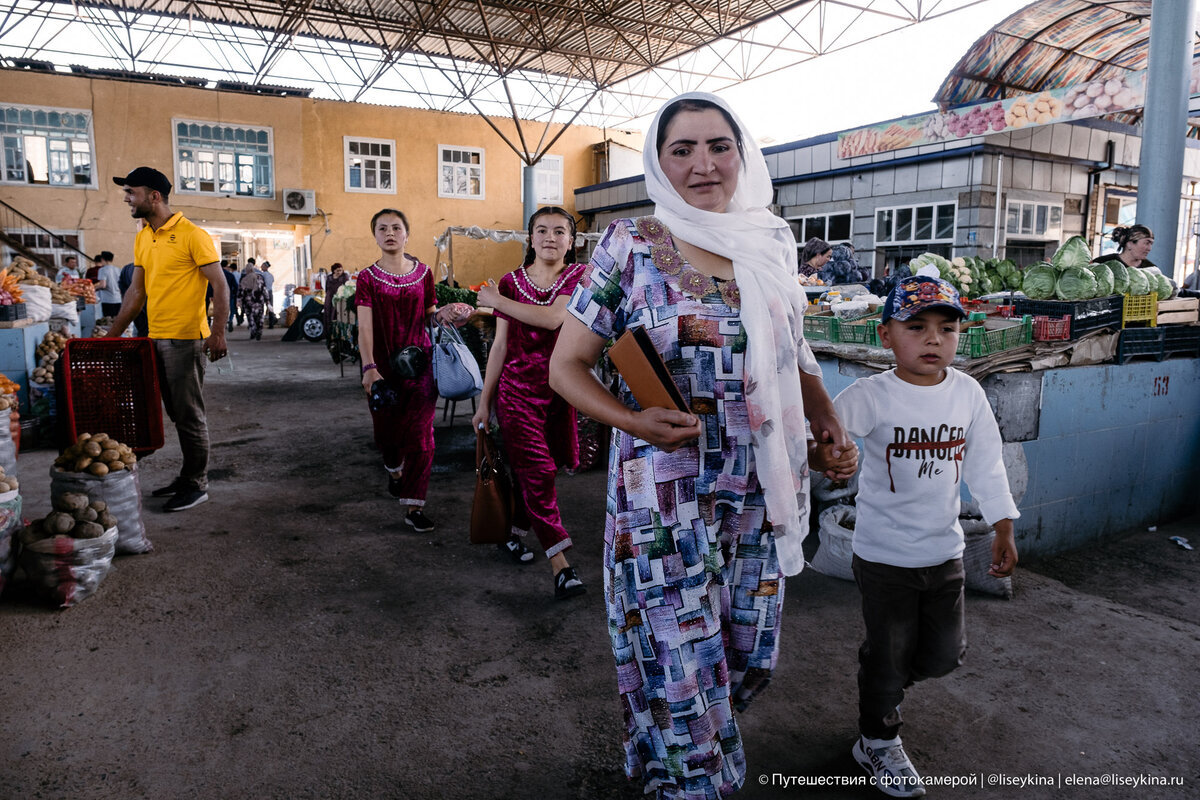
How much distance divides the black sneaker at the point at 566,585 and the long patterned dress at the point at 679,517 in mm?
1669

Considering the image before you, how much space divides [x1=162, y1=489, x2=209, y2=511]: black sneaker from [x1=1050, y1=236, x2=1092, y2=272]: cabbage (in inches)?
216

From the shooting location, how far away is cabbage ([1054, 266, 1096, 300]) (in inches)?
158

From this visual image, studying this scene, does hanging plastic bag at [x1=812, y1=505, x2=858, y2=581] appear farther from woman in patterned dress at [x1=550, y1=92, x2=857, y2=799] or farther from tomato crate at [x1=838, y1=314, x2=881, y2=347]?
woman in patterned dress at [x1=550, y1=92, x2=857, y2=799]

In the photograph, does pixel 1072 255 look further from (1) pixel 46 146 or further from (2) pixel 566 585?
(1) pixel 46 146

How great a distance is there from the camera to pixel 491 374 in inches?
141

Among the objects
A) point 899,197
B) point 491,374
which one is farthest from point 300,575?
point 899,197

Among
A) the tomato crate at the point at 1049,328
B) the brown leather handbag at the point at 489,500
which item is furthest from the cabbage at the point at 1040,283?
the brown leather handbag at the point at 489,500

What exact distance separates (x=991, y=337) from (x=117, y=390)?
4816 mm

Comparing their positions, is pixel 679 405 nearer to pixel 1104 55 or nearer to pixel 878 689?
pixel 878 689

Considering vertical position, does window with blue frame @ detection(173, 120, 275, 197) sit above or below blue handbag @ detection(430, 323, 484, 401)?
above

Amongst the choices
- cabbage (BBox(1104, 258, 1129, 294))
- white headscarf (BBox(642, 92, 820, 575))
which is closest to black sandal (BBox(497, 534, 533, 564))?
white headscarf (BBox(642, 92, 820, 575))

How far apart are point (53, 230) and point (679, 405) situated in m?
23.7

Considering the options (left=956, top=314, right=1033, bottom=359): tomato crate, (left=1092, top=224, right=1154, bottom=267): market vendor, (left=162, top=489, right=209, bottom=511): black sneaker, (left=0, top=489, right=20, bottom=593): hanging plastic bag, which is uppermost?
(left=1092, top=224, right=1154, bottom=267): market vendor

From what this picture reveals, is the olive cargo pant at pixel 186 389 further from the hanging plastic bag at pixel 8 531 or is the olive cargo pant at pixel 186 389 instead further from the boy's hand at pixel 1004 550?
the boy's hand at pixel 1004 550
